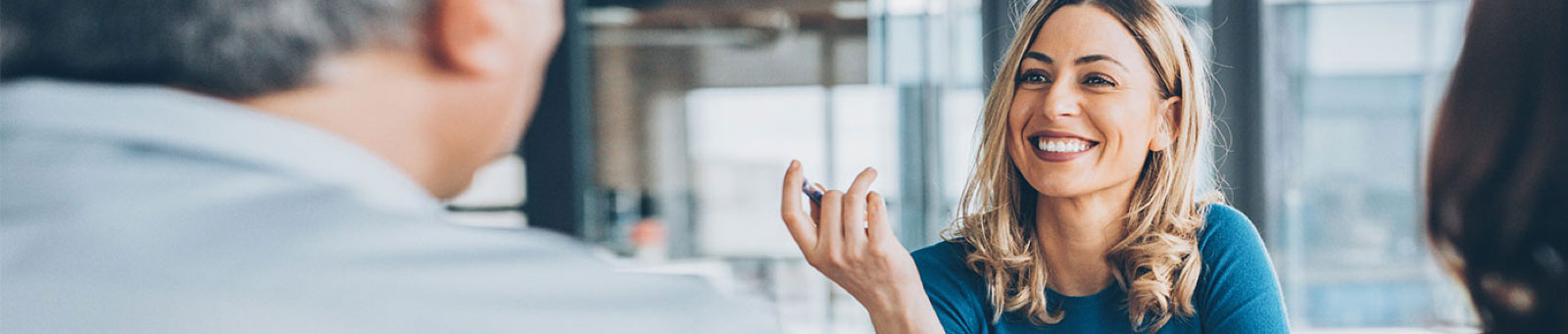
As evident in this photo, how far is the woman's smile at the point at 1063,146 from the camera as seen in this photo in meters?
1.22

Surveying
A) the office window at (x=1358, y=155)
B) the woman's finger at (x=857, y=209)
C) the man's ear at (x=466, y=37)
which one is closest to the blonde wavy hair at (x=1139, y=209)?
the woman's finger at (x=857, y=209)

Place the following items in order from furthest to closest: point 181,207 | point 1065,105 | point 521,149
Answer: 1. point 521,149
2. point 1065,105
3. point 181,207

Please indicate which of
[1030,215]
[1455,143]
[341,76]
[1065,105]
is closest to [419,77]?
[341,76]

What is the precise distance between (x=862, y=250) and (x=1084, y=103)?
0.34 meters

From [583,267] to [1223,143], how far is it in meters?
2.59

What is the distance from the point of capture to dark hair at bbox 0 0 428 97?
0.42m

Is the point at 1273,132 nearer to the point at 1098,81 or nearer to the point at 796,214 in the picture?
the point at 1098,81

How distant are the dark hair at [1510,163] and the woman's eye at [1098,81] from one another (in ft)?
1.70

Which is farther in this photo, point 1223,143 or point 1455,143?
point 1223,143

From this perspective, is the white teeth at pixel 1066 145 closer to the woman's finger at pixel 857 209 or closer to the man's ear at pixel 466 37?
the woman's finger at pixel 857 209

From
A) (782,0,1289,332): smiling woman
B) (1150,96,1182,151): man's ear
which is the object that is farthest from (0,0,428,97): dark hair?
(1150,96,1182,151): man's ear

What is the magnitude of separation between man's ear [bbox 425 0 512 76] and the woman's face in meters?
0.85

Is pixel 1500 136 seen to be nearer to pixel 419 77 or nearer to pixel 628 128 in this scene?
pixel 419 77

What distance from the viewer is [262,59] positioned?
418 mm
